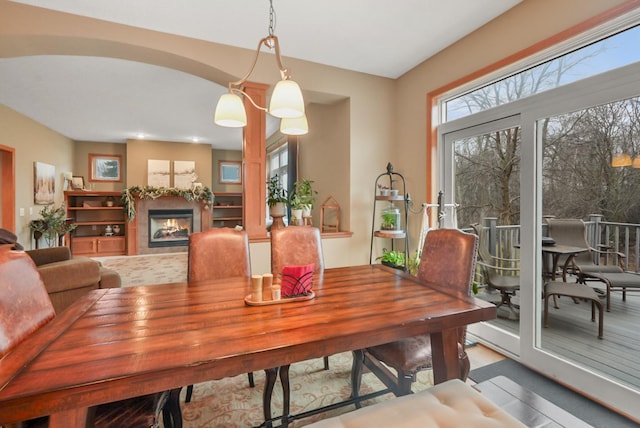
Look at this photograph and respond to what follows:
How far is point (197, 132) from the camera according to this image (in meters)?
6.76

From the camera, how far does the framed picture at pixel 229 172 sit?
28.0 ft

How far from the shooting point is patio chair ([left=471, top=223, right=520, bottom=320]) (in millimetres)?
2545

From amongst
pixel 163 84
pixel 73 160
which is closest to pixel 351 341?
pixel 163 84

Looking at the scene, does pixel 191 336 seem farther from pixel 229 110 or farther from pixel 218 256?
pixel 229 110

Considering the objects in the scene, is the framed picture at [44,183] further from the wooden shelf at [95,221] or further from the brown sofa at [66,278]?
the brown sofa at [66,278]

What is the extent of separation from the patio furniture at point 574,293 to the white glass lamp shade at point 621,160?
0.86 metres

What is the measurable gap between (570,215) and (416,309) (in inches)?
64.3

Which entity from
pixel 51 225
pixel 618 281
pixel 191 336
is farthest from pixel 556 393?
pixel 51 225

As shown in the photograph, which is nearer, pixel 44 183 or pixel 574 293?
pixel 574 293

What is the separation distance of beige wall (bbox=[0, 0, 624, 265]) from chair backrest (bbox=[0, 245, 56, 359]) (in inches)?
88.0

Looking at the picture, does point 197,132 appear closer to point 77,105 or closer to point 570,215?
point 77,105

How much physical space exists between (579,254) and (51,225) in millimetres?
7868

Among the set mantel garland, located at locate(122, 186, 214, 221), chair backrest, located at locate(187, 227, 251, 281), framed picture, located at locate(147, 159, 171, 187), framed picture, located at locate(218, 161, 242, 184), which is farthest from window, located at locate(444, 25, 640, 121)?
framed picture, located at locate(147, 159, 171, 187)

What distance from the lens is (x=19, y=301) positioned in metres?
1.11
